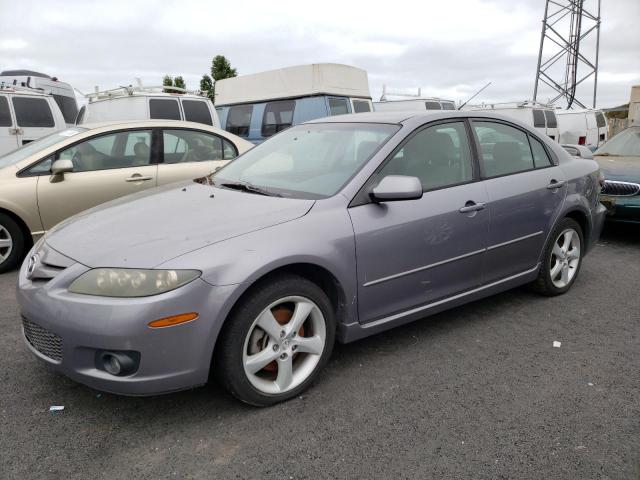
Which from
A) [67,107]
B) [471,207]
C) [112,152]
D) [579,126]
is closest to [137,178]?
[112,152]

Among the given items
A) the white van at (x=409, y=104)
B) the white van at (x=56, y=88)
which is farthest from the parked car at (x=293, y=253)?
the white van at (x=409, y=104)

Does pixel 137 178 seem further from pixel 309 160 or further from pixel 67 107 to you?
pixel 67 107

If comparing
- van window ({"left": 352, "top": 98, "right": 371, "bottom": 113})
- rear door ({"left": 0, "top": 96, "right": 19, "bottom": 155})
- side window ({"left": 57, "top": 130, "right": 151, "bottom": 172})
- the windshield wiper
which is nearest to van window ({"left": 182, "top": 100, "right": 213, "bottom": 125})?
rear door ({"left": 0, "top": 96, "right": 19, "bottom": 155})

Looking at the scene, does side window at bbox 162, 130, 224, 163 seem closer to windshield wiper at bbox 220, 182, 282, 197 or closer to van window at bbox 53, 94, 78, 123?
windshield wiper at bbox 220, 182, 282, 197

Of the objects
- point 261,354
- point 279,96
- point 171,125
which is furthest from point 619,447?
point 279,96

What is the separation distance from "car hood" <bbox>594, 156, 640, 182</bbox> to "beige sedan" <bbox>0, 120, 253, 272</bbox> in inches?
186

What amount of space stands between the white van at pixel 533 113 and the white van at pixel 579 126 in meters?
1.14

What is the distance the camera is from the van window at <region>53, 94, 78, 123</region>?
12448 mm

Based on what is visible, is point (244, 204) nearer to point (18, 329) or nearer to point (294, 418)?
point (294, 418)

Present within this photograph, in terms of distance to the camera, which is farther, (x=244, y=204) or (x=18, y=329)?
(x=18, y=329)

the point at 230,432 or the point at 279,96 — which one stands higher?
the point at 279,96

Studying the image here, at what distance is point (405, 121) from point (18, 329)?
3058 mm

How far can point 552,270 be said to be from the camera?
4.55 metres

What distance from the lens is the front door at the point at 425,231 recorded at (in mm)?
3189
